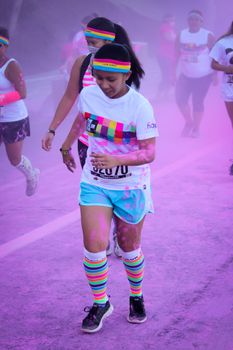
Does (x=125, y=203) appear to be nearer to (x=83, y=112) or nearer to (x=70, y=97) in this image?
(x=83, y=112)

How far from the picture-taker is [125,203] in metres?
4.08

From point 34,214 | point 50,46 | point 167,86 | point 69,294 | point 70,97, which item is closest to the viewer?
point 69,294

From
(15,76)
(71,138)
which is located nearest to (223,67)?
(15,76)

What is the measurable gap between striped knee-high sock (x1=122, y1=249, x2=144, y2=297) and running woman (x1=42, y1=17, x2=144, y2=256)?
1.04 metres

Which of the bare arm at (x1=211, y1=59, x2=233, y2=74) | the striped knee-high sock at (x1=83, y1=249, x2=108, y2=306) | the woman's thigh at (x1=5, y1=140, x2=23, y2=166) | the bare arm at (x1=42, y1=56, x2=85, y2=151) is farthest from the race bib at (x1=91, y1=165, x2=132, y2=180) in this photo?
the bare arm at (x1=211, y1=59, x2=233, y2=74)

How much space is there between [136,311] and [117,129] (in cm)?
119

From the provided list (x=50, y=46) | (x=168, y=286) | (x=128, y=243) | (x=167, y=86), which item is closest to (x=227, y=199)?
(x=168, y=286)

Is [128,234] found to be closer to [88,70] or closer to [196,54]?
[88,70]

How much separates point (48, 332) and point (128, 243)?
74 centimetres

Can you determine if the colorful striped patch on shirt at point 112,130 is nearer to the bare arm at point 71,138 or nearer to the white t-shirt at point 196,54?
the bare arm at point 71,138

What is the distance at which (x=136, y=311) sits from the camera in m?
4.26

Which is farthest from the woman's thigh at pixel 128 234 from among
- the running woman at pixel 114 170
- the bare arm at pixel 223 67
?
the bare arm at pixel 223 67

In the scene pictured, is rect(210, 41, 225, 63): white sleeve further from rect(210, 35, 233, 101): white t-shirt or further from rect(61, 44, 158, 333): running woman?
rect(61, 44, 158, 333): running woman

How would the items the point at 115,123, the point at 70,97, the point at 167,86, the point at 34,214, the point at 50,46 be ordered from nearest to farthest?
1. the point at 115,123
2. the point at 70,97
3. the point at 34,214
4. the point at 167,86
5. the point at 50,46
